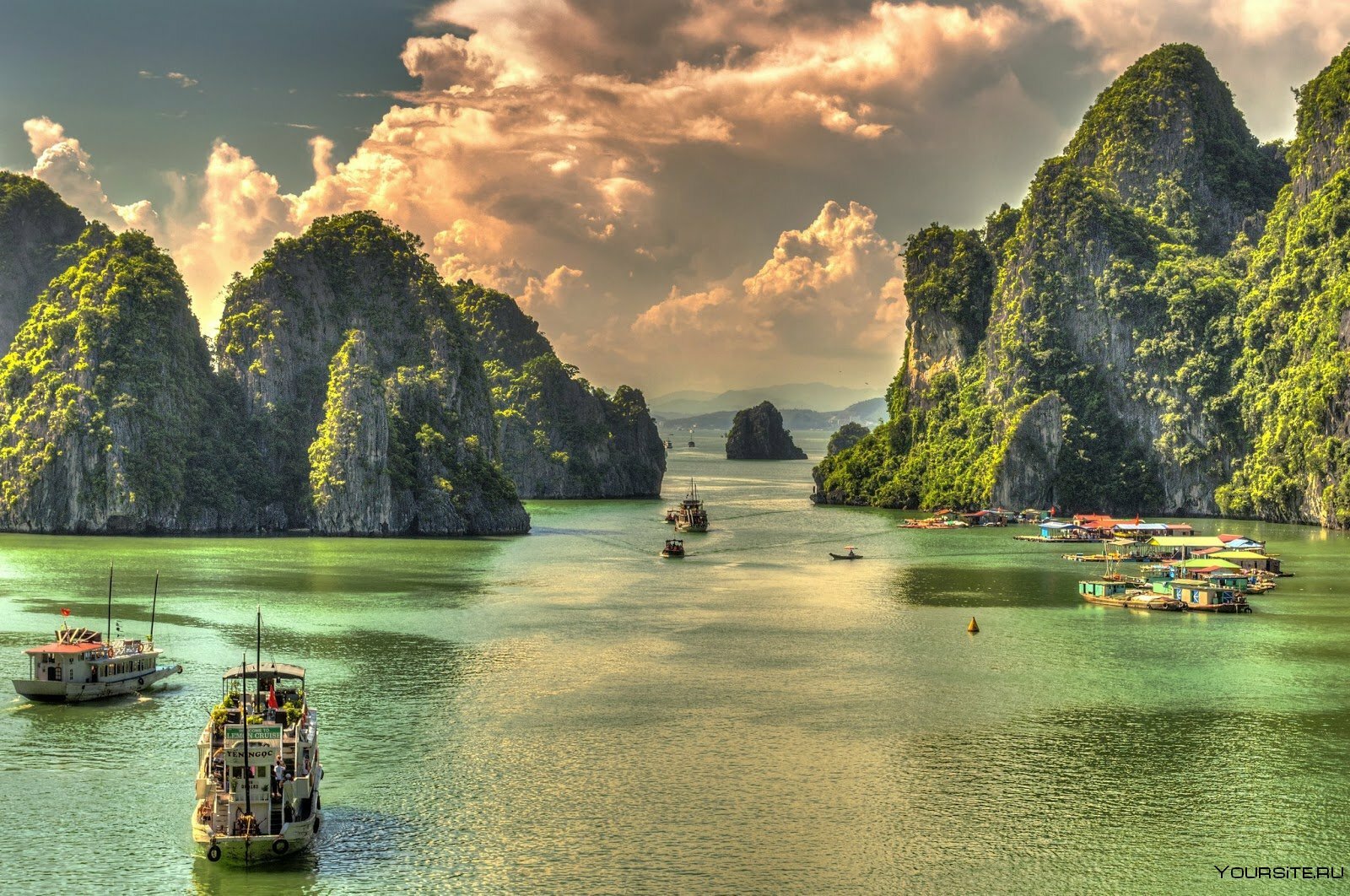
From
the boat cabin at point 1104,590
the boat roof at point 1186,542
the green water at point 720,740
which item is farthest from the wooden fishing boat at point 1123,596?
the boat roof at point 1186,542

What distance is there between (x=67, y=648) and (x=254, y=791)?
23.7m

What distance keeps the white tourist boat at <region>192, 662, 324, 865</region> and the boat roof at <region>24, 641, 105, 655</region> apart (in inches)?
799

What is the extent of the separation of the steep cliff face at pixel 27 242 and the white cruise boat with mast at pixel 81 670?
434ft

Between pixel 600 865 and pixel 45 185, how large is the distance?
17605cm

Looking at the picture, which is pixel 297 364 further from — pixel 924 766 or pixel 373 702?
pixel 924 766

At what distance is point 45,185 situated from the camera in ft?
595

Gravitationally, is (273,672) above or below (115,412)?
below

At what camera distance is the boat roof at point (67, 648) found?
56.4 metres

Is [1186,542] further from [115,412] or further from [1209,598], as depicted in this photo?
[115,412]

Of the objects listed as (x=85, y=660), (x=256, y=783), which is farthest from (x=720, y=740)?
(x=85, y=660)

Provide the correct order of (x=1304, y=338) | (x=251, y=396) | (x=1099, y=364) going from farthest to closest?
(x=1099, y=364), (x=251, y=396), (x=1304, y=338)

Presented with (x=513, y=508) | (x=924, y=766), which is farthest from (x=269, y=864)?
(x=513, y=508)

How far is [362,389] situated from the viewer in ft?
485

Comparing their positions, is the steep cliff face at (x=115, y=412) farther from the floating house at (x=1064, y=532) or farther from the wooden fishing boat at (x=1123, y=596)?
the wooden fishing boat at (x=1123, y=596)
